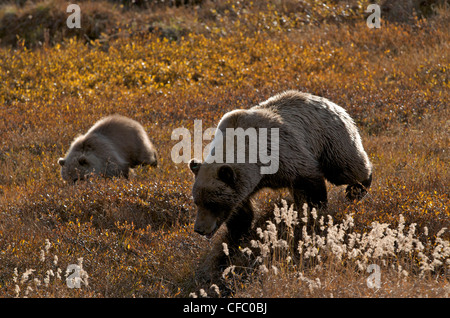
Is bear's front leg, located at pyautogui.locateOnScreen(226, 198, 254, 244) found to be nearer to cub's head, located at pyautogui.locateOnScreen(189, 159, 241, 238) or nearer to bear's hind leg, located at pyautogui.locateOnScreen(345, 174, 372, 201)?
cub's head, located at pyautogui.locateOnScreen(189, 159, 241, 238)

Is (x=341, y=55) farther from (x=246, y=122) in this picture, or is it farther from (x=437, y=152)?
(x=246, y=122)

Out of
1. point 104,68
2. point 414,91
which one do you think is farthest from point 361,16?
point 104,68

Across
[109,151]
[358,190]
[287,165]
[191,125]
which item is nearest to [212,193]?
[287,165]

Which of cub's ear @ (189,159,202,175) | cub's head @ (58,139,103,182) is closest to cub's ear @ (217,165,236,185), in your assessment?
cub's ear @ (189,159,202,175)

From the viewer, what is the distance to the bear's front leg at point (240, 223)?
6727 mm

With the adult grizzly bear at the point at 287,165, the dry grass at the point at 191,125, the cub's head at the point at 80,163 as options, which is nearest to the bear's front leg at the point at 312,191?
the adult grizzly bear at the point at 287,165

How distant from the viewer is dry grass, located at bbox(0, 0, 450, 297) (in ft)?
20.0

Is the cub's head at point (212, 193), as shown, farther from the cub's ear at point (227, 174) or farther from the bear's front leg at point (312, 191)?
the bear's front leg at point (312, 191)

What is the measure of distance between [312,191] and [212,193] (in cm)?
130

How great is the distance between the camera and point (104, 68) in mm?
17484

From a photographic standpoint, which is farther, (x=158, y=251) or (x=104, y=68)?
(x=104, y=68)

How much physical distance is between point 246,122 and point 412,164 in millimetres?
3828

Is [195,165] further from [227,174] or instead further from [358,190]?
[358,190]
